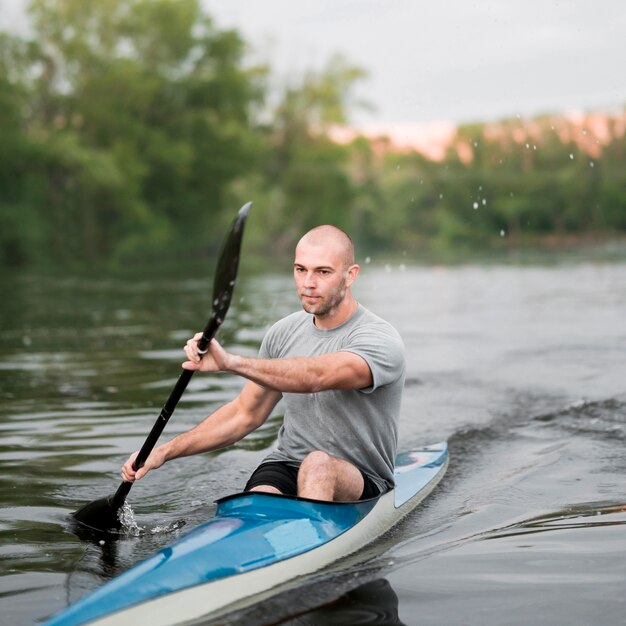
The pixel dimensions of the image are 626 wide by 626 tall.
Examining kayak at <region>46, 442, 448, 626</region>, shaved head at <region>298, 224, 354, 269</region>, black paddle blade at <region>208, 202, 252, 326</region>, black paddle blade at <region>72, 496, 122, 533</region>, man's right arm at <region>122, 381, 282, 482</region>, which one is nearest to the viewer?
kayak at <region>46, 442, 448, 626</region>

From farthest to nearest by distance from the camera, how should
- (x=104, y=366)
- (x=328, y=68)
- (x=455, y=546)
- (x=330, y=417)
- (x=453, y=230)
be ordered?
(x=453, y=230) < (x=328, y=68) < (x=104, y=366) < (x=455, y=546) < (x=330, y=417)

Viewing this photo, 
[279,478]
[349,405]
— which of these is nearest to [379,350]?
[349,405]

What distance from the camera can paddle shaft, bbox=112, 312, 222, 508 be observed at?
13.9 feet

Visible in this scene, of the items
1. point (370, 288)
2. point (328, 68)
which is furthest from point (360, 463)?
point (328, 68)

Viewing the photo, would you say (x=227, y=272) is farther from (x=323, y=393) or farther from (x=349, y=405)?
(x=349, y=405)

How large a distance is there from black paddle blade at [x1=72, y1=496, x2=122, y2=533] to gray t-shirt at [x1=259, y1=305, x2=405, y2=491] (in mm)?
947

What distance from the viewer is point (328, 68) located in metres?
65.8

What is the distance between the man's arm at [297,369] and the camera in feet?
14.1

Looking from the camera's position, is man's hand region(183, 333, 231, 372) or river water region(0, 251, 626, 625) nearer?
man's hand region(183, 333, 231, 372)

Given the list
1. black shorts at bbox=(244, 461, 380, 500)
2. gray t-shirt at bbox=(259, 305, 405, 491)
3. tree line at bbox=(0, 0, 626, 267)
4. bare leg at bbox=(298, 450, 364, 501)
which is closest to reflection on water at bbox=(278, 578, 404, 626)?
bare leg at bbox=(298, 450, 364, 501)

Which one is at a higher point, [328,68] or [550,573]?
[328,68]

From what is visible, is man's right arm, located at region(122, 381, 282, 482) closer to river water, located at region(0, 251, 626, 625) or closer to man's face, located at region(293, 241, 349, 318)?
river water, located at region(0, 251, 626, 625)

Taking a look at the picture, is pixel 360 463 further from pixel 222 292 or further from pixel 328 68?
pixel 328 68

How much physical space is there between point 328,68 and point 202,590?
64.0m
